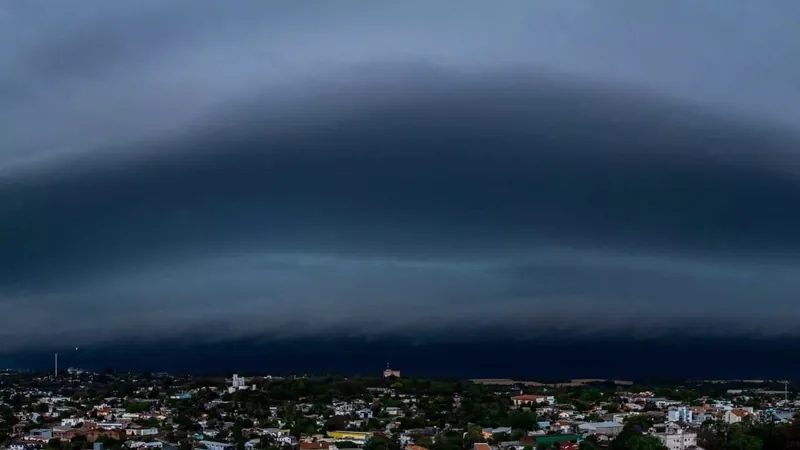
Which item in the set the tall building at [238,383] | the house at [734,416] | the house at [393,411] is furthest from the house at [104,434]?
the house at [734,416]

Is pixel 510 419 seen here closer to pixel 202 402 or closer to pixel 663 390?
pixel 202 402

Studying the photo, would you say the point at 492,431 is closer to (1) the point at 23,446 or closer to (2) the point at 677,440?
(2) the point at 677,440

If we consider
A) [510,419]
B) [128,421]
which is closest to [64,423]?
[128,421]

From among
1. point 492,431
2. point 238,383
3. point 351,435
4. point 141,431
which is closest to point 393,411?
point 492,431

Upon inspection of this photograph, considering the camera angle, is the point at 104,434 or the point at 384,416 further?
the point at 384,416

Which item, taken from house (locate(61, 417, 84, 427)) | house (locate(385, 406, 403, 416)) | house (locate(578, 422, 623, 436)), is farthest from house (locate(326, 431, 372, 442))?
house (locate(61, 417, 84, 427))

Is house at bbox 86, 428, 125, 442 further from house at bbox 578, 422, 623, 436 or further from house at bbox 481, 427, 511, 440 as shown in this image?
house at bbox 578, 422, 623, 436
